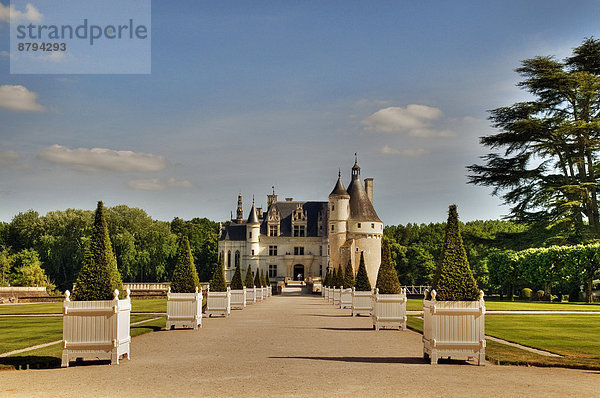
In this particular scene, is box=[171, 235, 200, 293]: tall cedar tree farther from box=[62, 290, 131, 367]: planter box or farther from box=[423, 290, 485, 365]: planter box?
box=[423, 290, 485, 365]: planter box

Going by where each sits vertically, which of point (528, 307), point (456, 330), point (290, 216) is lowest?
point (528, 307)

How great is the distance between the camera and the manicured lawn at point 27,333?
16016mm

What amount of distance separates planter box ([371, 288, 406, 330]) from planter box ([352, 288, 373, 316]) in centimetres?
729

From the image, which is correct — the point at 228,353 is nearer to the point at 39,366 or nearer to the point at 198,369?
the point at 198,369

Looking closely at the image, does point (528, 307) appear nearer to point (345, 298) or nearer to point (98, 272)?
point (345, 298)

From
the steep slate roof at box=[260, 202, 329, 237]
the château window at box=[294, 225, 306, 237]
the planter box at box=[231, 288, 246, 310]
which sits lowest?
the planter box at box=[231, 288, 246, 310]

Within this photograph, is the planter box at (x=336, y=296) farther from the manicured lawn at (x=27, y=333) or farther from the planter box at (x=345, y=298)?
the manicured lawn at (x=27, y=333)

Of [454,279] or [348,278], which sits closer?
[454,279]

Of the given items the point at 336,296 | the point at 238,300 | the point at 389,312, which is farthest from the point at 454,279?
the point at 336,296

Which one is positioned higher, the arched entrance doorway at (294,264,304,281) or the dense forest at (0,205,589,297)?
the dense forest at (0,205,589,297)

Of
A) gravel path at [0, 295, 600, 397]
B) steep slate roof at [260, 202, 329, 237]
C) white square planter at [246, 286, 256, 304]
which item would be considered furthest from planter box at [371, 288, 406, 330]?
steep slate roof at [260, 202, 329, 237]

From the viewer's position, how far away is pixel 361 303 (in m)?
28.2

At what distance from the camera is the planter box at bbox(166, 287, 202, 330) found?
2070 cm

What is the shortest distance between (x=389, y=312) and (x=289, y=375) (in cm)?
1043
